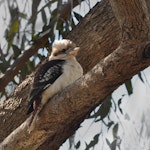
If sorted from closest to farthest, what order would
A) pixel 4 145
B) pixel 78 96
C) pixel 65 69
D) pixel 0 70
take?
pixel 78 96 < pixel 4 145 < pixel 65 69 < pixel 0 70

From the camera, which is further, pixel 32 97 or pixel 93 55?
pixel 93 55

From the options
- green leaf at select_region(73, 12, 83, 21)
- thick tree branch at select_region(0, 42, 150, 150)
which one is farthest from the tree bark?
green leaf at select_region(73, 12, 83, 21)

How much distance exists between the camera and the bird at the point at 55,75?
7.41ft

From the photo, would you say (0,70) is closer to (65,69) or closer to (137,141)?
(65,69)

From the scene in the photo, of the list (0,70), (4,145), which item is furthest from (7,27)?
(4,145)

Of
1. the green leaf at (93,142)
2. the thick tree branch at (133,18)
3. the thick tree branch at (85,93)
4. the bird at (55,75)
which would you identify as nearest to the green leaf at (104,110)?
the green leaf at (93,142)

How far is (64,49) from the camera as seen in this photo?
2.53m

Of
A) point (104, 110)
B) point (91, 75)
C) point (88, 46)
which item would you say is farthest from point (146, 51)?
point (104, 110)

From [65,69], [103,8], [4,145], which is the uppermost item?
[103,8]

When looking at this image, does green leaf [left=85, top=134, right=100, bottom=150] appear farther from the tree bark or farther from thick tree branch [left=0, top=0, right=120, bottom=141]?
thick tree branch [left=0, top=0, right=120, bottom=141]

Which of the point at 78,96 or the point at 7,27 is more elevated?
the point at 7,27

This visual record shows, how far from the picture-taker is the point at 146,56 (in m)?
1.81

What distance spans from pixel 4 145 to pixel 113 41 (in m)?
0.58

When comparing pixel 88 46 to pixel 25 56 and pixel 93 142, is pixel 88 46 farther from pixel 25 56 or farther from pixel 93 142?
pixel 93 142
